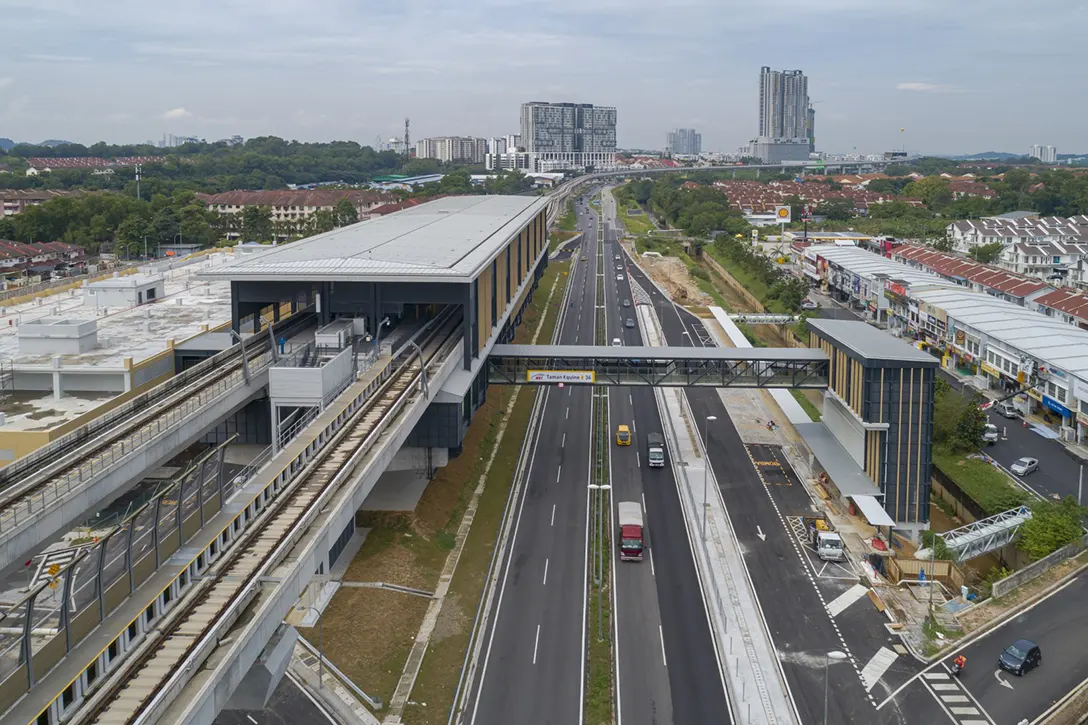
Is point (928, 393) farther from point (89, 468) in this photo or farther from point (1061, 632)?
point (89, 468)

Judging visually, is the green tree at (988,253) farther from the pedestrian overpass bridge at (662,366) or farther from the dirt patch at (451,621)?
the dirt patch at (451,621)

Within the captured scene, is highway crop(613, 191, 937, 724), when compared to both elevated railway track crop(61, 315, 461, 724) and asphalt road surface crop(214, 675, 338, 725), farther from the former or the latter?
elevated railway track crop(61, 315, 461, 724)

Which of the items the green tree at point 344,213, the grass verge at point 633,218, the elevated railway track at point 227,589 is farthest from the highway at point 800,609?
the grass verge at point 633,218

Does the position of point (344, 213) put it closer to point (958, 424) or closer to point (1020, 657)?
point (958, 424)

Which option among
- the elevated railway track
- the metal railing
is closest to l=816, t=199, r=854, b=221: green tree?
the elevated railway track

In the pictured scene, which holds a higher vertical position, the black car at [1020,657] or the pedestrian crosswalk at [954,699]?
the black car at [1020,657]
